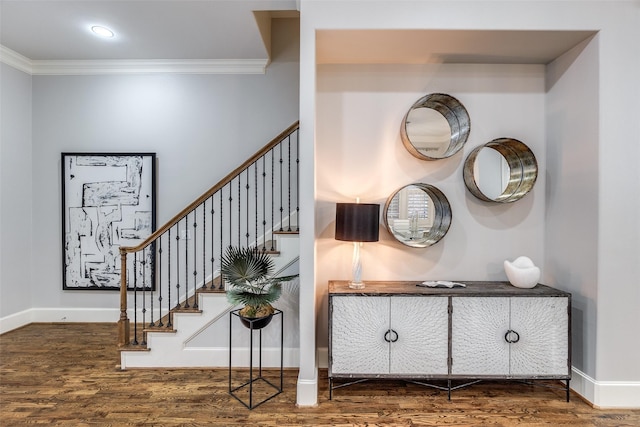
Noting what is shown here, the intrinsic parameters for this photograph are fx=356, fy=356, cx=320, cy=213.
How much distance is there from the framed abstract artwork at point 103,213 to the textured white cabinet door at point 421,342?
2.92 m

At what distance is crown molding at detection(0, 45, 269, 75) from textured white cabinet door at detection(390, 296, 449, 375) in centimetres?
308

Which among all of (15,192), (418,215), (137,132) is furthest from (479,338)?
(15,192)

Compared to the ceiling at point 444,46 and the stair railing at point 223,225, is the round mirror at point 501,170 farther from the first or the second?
the stair railing at point 223,225

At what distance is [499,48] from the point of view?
2777 millimetres

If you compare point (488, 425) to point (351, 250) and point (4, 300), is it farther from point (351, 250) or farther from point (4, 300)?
point (4, 300)

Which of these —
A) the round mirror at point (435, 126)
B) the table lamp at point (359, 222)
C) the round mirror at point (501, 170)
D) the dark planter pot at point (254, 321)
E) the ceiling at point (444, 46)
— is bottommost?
the dark planter pot at point (254, 321)

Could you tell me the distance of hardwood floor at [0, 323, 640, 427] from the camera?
7.65 feet

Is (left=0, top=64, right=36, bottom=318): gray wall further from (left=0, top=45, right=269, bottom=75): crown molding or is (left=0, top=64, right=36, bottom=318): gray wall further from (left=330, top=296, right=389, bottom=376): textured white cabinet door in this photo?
(left=330, top=296, right=389, bottom=376): textured white cabinet door

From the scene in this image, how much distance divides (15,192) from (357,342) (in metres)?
4.15

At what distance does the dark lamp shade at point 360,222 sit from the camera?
267 cm

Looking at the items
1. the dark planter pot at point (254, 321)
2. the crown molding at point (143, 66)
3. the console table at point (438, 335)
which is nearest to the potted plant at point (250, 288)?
the dark planter pot at point (254, 321)

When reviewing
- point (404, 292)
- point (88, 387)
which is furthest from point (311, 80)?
point (88, 387)

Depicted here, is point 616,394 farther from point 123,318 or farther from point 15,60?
point 15,60

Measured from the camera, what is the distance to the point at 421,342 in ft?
8.62
